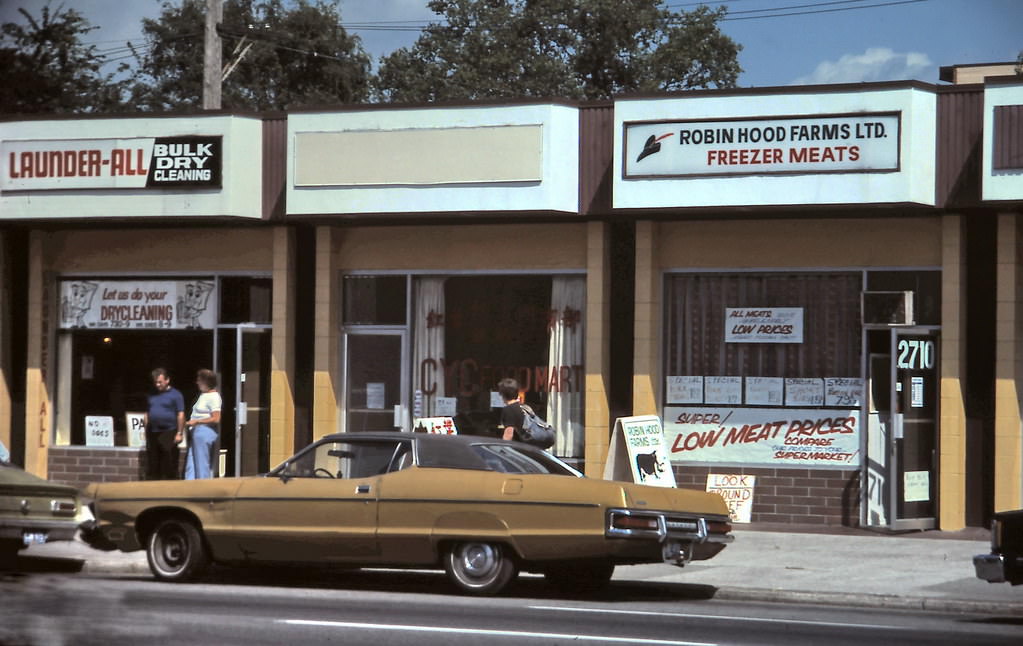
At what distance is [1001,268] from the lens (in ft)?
55.5

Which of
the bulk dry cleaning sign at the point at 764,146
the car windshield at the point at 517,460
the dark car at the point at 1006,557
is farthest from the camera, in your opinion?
the bulk dry cleaning sign at the point at 764,146

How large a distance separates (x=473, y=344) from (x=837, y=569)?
6.94m

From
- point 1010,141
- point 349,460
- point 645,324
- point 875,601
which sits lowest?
point 875,601

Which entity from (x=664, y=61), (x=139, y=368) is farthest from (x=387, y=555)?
(x=664, y=61)

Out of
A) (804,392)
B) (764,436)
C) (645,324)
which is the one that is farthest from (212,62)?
(804,392)

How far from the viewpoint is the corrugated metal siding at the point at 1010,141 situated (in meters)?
16.3

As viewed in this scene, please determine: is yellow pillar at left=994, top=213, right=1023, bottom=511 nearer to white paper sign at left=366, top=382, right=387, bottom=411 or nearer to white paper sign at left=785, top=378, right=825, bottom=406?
white paper sign at left=785, top=378, right=825, bottom=406

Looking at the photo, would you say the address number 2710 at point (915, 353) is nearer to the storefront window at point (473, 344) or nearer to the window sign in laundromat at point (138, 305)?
the storefront window at point (473, 344)

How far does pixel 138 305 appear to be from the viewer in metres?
21.2

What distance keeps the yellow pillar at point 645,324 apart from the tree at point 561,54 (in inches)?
1255

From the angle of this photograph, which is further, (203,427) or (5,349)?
(5,349)

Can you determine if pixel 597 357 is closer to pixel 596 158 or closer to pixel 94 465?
pixel 596 158

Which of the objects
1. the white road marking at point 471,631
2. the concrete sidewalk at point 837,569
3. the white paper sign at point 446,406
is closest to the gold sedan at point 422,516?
the concrete sidewalk at point 837,569

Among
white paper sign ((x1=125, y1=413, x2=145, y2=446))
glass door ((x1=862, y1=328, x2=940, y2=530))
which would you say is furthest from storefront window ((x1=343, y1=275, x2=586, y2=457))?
glass door ((x1=862, y1=328, x2=940, y2=530))
